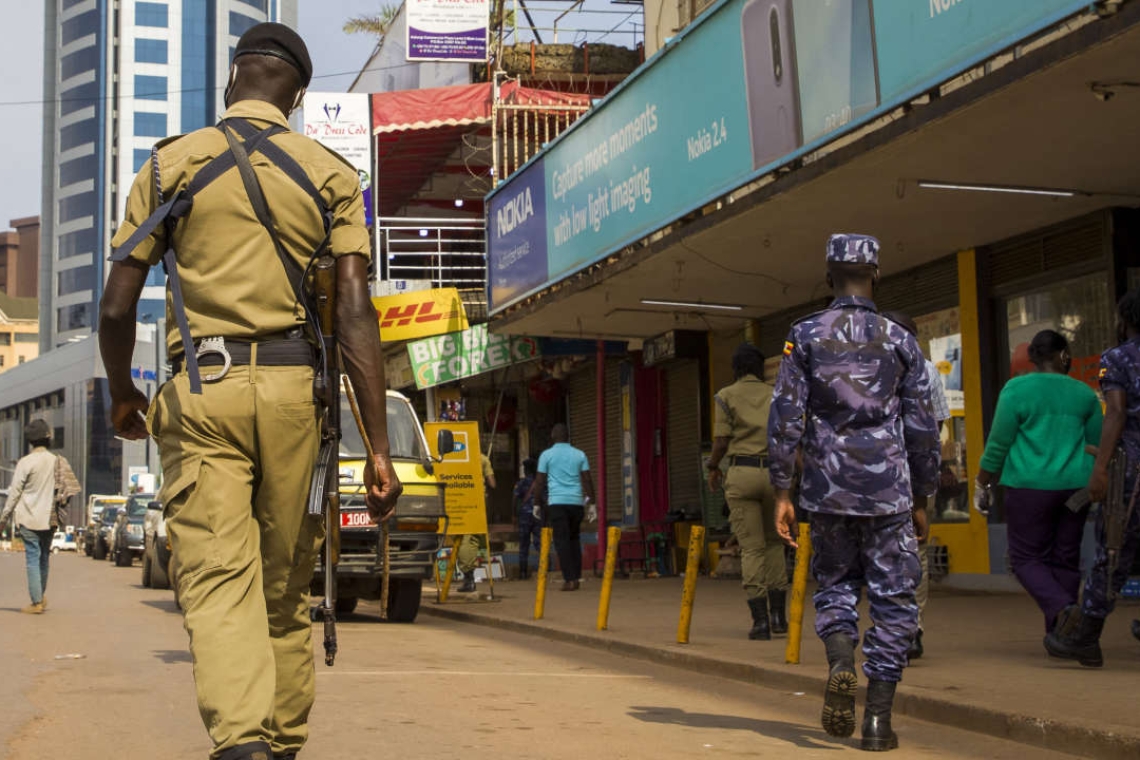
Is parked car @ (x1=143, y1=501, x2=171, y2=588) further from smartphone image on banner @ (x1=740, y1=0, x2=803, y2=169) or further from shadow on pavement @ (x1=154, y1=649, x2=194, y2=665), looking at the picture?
smartphone image on banner @ (x1=740, y1=0, x2=803, y2=169)

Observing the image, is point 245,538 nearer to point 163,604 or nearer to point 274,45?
point 274,45

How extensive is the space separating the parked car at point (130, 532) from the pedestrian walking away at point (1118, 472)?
27.7 m

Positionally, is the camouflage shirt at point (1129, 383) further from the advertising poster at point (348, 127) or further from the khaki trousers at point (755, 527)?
the advertising poster at point (348, 127)

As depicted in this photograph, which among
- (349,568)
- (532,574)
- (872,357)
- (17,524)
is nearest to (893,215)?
(349,568)

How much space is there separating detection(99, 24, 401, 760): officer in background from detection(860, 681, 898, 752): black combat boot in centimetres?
258

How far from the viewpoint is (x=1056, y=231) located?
13.8m

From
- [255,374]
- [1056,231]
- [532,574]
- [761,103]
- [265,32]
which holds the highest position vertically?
[761,103]

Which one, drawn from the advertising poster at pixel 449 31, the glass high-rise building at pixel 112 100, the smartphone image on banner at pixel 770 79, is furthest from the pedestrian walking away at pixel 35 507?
the glass high-rise building at pixel 112 100

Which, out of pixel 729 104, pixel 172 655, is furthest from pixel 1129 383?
pixel 172 655

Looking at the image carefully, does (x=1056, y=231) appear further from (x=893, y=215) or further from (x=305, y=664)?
(x=305, y=664)

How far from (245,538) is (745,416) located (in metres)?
6.45

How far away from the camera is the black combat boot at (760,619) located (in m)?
10.4

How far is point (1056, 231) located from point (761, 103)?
3195mm

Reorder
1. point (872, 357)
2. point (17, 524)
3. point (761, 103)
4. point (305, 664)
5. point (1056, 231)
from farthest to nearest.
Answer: point (17, 524) < point (1056, 231) < point (761, 103) < point (872, 357) < point (305, 664)
